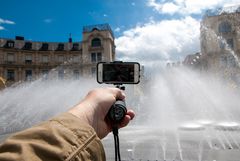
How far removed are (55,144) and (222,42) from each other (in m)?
50.1

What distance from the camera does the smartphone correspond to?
229 centimetres

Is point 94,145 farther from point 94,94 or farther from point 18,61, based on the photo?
point 18,61

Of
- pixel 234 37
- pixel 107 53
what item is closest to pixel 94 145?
pixel 234 37

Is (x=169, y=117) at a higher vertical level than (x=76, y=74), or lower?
lower

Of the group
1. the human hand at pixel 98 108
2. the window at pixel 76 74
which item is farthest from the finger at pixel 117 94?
the window at pixel 76 74

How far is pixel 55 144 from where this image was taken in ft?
3.63

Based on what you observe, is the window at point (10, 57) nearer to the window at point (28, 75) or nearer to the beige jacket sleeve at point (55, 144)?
the window at point (28, 75)

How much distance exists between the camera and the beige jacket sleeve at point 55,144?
1054 millimetres

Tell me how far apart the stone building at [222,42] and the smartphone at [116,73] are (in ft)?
150

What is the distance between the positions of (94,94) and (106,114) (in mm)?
→ 128

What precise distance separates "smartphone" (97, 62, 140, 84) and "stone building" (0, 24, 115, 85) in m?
51.6

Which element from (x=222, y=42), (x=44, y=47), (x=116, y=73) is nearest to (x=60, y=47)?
(x=44, y=47)

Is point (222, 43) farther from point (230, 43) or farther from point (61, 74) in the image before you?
point (61, 74)

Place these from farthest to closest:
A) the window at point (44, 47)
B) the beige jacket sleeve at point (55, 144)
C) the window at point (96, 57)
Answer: the window at point (44, 47) → the window at point (96, 57) → the beige jacket sleeve at point (55, 144)
